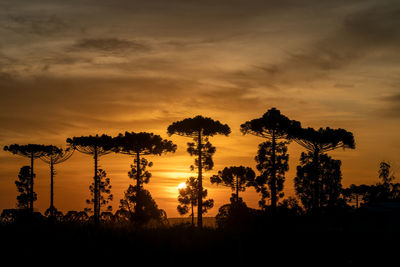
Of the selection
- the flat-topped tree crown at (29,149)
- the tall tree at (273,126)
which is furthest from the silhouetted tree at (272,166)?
the flat-topped tree crown at (29,149)

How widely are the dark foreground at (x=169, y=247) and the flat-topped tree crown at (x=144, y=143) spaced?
40.3m

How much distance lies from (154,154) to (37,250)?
45895 millimetres

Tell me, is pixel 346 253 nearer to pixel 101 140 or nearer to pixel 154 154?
pixel 154 154

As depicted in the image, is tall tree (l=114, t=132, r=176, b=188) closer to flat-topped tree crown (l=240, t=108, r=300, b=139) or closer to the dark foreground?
flat-topped tree crown (l=240, t=108, r=300, b=139)

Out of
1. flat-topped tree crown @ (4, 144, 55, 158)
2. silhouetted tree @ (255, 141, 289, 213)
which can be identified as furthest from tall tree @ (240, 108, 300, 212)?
flat-topped tree crown @ (4, 144, 55, 158)

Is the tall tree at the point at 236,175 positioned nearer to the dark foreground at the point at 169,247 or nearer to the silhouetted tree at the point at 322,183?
the silhouetted tree at the point at 322,183

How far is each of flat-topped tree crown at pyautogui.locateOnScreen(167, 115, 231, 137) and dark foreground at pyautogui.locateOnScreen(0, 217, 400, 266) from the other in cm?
3507

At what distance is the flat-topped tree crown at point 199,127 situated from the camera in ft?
197

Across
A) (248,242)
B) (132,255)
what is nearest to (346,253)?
(248,242)

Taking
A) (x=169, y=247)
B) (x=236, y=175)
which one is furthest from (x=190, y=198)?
(x=169, y=247)

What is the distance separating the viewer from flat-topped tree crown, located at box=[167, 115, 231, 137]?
59.9m

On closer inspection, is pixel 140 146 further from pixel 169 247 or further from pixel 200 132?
pixel 169 247

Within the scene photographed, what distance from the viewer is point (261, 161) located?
62.2 m

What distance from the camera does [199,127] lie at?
60.2 m
